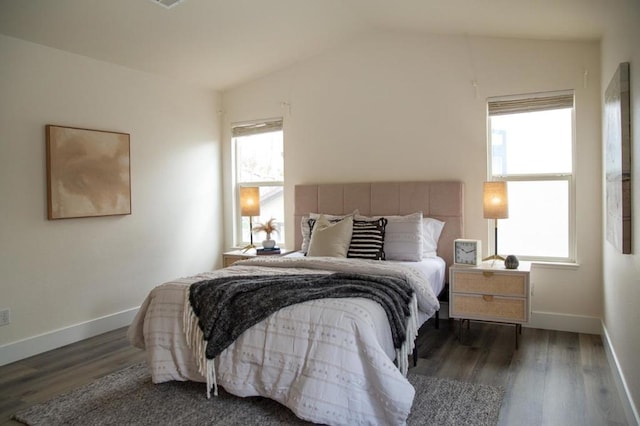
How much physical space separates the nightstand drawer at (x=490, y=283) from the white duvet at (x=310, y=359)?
743mm

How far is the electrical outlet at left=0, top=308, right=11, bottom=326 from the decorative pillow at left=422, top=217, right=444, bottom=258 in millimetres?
→ 3394

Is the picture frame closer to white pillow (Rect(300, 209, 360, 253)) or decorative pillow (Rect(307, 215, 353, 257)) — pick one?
white pillow (Rect(300, 209, 360, 253))

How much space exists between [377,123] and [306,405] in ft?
10.2

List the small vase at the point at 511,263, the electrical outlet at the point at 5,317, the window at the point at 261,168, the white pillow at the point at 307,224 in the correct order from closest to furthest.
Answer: the electrical outlet at the point at 5,317 < the small vase at the point at 511,263 < the white pillow at the point at 307,224 < the window at the point at 261,168

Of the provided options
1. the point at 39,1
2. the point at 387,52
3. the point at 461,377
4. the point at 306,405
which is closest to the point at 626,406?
the point at 461,377

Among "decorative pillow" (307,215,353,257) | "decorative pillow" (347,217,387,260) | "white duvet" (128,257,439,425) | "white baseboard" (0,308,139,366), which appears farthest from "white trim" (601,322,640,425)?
"white baseboard" (0,308,139,366)

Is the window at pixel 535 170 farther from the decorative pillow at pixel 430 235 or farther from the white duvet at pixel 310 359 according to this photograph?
the white duvet at pixel 310 359

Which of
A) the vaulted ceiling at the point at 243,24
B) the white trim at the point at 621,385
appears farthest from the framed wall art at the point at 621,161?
the white trim at the point at 621,385

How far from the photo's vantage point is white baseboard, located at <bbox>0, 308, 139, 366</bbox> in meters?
3.49

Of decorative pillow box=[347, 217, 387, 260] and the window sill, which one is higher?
decorative pillow box=[347, 217, 387, 260]

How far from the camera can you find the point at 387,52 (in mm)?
4586

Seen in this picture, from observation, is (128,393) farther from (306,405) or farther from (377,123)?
(377,123)

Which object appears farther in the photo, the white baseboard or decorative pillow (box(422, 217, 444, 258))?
decorative pillow (box(422, 217, 444, 258))

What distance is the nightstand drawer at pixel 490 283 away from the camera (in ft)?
11.5
